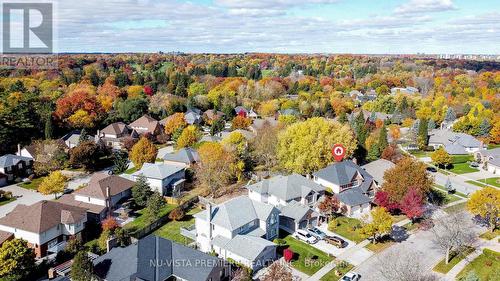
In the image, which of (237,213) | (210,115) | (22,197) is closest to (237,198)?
(237,213)

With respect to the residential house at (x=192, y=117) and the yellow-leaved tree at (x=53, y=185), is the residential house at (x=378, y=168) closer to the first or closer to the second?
the yellow-leaved tree at (x=53, y=185)

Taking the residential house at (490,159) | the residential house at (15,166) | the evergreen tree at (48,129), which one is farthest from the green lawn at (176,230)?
the residential house at (490,159)

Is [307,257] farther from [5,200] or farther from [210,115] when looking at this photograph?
[210,115]

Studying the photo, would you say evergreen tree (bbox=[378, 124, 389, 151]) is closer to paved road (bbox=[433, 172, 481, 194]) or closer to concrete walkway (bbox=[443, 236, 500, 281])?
paved road (bbox=[433, 172, 481, 194])

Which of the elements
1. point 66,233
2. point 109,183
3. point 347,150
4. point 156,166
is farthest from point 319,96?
point 66,233

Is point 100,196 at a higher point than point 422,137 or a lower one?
lower

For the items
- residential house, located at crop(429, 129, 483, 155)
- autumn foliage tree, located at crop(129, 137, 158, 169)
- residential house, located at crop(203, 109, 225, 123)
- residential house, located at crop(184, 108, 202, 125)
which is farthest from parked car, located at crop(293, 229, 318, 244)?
residential house, located at crop(203, 109, 225, 123)
